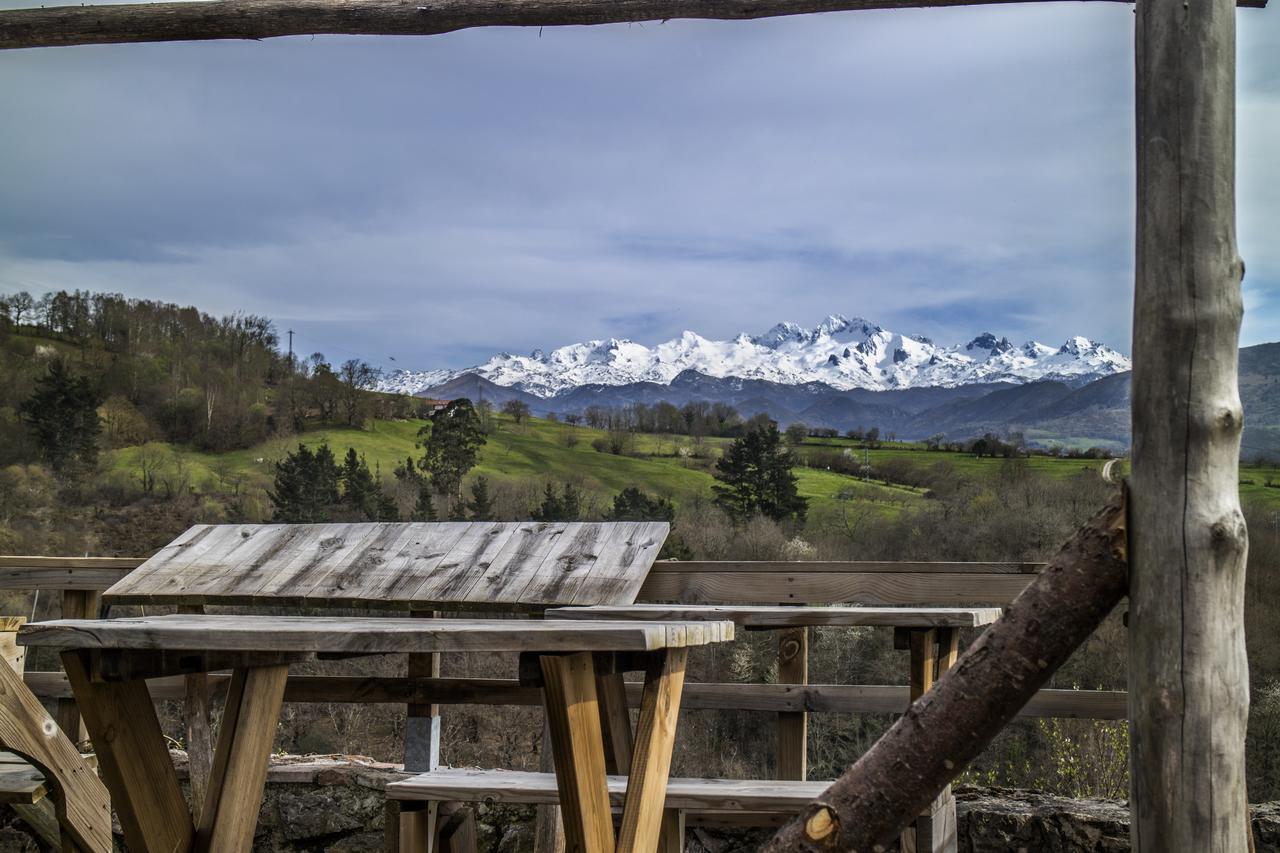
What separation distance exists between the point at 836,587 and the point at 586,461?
22.6 metres

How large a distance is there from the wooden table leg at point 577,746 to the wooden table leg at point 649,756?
0.18ft

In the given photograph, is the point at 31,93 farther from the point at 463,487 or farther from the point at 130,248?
the point at 130,248

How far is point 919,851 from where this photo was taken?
258 centimetres

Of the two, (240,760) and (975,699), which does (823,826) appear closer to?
(975,699)

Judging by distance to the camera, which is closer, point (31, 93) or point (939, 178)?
point (31, 93)

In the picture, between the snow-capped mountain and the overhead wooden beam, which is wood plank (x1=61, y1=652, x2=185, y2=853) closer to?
the overhead wooden beam

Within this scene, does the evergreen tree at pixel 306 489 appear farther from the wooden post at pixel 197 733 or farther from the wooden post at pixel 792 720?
the wooden post at pixel 792 720

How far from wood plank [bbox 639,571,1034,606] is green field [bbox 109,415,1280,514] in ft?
59.4

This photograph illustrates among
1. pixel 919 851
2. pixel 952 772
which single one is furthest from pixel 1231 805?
pixel 919 851

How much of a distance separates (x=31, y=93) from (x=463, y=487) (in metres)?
11.7

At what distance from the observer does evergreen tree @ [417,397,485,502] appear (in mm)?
23859

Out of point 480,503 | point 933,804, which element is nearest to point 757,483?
point 480,503

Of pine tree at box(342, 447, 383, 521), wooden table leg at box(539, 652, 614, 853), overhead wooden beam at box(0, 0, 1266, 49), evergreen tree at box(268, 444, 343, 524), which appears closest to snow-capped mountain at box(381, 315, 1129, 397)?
evergreen tree at box(268, 444, 343, 524)

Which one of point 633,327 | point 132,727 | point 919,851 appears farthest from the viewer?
point 633,327
